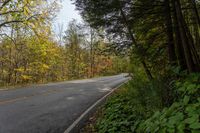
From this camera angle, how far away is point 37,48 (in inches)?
1000

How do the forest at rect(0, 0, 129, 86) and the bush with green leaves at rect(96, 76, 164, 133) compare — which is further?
the forest at rect(0, 0, 129, 86)

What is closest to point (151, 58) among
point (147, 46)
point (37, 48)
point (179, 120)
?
point (147, 46)

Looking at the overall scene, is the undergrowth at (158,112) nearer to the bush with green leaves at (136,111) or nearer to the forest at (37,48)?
the bush with green leaves at (136,111)

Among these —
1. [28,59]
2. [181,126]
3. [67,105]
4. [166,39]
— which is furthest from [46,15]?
[181,126]

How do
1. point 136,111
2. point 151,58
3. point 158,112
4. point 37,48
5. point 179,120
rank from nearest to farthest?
point 179,120
point 158,112
point 136,111
point 151,58
point 37,48

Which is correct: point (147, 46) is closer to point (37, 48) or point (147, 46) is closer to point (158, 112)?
point (158, 112)

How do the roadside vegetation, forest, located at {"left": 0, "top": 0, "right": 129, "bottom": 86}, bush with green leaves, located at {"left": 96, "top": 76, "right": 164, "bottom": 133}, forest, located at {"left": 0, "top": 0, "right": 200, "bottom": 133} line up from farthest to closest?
forest, located at {"left": 0, "top": 0, "right": 129, "bottom": 86} < the roadside vegetation < bush with green leaves, located at {"left": 96, "top": 76, "right": 164, "bottom": 133} < forest, located at {"left": 0, "top": 0, "right": 200, "bottom": 133}

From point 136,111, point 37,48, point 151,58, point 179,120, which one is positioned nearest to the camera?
point 179,120

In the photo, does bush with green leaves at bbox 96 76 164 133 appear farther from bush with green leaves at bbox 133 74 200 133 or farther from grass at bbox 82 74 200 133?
bush with green leaves at bbox 133 74 200 133

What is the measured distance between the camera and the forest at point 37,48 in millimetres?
20156

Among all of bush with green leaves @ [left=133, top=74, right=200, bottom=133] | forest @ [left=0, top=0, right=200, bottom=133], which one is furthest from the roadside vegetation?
bush with green leaves @ [left=133, top=74, right=200, bottom=133]

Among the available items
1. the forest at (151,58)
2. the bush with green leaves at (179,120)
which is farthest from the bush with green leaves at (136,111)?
the bush with green leaves at (179,120)

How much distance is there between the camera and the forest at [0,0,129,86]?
20.2m

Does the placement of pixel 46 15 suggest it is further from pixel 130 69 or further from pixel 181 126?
pixel 181 126
